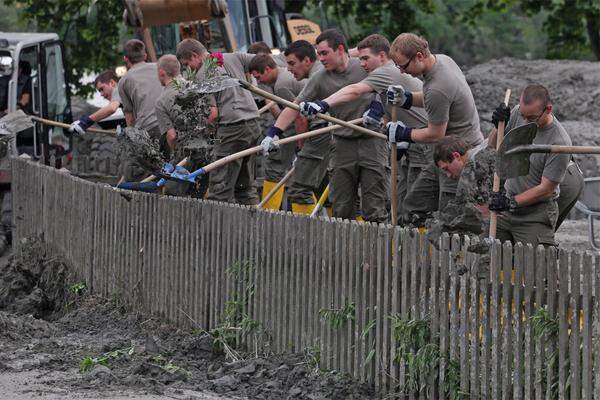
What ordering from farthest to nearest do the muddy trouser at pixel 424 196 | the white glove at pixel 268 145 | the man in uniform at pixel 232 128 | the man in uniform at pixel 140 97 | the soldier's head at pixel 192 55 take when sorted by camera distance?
the man in uniform at pixel 140 97 → the man in uniform at pixel 232 128 → the soldier's head at pixel 192 55 → the white glove at pixel 268 145 → the muddy trouser at pixel 424 196

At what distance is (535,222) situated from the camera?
9.63m

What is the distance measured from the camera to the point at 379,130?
1198 centimetres

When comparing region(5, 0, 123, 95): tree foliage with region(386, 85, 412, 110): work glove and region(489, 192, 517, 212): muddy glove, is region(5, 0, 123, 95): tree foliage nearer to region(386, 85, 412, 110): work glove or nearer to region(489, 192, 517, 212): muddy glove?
region(386, 85, 412, 110): work glove

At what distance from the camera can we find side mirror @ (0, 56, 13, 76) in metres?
18.1

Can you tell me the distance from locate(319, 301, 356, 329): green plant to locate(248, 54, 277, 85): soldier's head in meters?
4.31

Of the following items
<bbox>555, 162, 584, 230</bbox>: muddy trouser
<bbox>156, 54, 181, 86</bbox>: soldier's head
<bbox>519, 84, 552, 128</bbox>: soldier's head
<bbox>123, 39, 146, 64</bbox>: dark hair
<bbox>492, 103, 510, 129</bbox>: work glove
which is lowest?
<bbox>555, 162, 584, 230</bbox>: muddy trouser

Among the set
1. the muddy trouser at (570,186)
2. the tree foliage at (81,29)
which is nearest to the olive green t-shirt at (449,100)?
the muddy trouser at (570,186)

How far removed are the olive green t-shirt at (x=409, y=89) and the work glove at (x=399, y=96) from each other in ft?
0.99

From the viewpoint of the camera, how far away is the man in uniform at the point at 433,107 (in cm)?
1012

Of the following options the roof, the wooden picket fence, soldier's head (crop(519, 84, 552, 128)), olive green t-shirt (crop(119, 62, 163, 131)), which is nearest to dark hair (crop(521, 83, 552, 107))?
soldier's head (crop(519, 84, 552, 128))

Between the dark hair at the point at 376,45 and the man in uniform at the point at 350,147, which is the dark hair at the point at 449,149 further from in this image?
the man in uniform at the point at 350,147

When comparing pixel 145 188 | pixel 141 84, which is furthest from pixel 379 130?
pixel 141 84

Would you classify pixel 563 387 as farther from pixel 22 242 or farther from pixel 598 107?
pixel 598 107

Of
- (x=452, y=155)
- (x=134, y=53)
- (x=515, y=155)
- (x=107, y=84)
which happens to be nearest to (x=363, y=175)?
(x=452, y=155)
